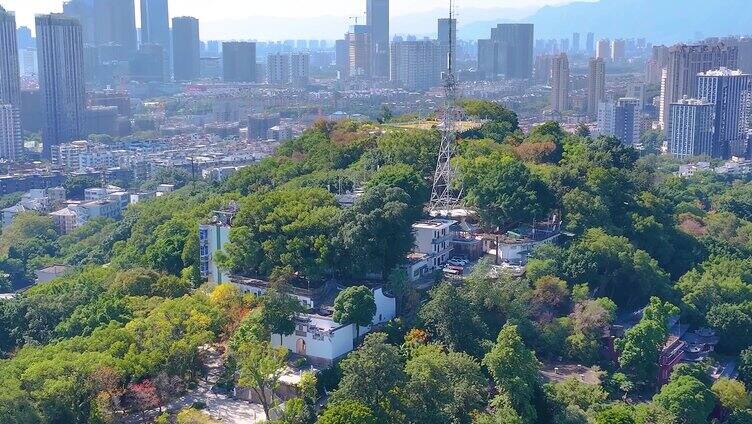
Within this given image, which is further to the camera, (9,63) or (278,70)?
(278,70)

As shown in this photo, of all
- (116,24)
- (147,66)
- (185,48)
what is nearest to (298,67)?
(185,48)

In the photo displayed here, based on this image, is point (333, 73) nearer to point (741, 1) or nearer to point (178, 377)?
point (178, 377)

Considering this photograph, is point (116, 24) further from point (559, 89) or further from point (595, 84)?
point (595, 84)

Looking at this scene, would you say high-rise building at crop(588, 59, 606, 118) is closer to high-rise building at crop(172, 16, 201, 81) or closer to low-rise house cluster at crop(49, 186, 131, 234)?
low-rise house cluster at crop(49, 186, 131, 234)

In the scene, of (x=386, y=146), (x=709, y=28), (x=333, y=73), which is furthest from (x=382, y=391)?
(x=709, y=28)

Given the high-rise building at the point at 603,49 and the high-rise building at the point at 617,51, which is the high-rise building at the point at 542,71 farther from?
the high-rise building at the point at 617,51

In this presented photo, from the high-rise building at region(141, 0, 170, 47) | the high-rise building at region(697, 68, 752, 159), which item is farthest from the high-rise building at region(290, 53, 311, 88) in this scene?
the high-rise building at region(697, 68, 752, 159)
